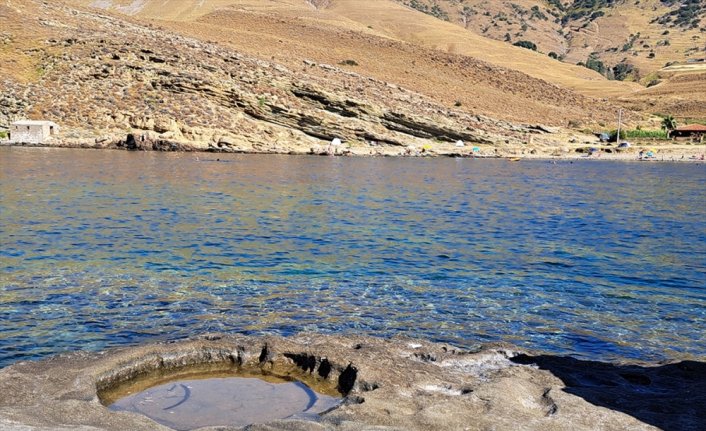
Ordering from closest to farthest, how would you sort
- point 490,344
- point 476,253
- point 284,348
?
1. point 284,348
2. point 490,344
3. point 476,253

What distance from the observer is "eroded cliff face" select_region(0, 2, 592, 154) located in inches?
2110

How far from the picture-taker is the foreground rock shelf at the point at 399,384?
7.57 meters

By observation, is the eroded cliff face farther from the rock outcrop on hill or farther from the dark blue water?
the dark blue water

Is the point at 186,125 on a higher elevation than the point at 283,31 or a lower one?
lower

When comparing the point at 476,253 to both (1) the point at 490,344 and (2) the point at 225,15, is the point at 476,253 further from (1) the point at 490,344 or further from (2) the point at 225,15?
(2) the point at 225,15

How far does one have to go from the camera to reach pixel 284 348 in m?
10.2

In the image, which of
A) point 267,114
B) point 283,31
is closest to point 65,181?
point 267,114

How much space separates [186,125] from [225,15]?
49165 millimetres

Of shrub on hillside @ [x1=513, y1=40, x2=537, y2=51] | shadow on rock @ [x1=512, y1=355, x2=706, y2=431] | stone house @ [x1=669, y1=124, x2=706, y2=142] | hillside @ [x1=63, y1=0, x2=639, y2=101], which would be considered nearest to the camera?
shadow on rock @ [x1=512, y1=355, x2=706, y2=431]

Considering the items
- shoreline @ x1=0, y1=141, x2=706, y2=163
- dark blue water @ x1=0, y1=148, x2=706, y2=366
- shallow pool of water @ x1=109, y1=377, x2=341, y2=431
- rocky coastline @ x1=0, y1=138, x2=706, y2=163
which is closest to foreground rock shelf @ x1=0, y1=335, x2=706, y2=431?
shallow pool of water @ x1=109, y1=377, x2=341, y2=431

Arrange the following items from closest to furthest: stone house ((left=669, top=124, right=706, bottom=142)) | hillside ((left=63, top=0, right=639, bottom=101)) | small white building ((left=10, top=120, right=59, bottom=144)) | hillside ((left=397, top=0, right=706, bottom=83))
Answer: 1. small white building ((left=10, top=120, right=59, bottom=144))
2. stone house ((left=669, top=124, right=706, bottom=142))
3. hillside ((left=63, top=0, right=639, bottom=101))
4. hillside ((left=397, top=0, right=706, bottom=83))

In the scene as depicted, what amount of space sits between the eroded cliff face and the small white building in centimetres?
Result: 144

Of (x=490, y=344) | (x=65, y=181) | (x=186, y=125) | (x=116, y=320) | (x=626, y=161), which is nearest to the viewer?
(x=490, y=344)

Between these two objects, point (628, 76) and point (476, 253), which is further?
point (628, 76)
